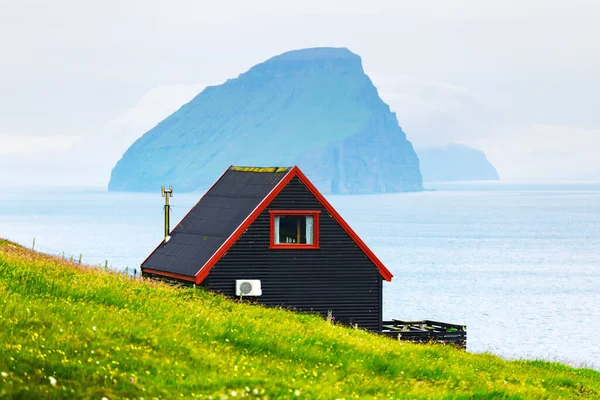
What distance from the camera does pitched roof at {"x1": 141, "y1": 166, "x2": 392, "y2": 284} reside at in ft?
141

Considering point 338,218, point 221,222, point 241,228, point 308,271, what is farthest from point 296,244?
point 221,222

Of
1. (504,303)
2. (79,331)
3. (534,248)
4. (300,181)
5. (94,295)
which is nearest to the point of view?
(79,331)

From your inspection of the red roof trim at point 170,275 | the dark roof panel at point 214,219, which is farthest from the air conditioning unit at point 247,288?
the red roof trim at point 170,275

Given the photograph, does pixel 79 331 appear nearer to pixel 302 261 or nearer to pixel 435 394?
pixel 435 394

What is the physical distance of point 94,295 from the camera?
2484 centimetres

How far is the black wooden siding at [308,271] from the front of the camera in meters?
43.2

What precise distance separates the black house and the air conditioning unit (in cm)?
4

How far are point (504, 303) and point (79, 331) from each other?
→ 3738 inches

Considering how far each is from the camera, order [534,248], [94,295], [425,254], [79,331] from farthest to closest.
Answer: [534,248], [425,254], [94,295], [79,331]

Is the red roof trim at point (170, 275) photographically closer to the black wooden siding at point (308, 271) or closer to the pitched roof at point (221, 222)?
the pitched roof at point (221, 222)

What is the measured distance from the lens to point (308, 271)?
44344mm

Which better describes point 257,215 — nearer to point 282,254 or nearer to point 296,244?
point 282,254

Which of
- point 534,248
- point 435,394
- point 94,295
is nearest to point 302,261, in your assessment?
point 94,295

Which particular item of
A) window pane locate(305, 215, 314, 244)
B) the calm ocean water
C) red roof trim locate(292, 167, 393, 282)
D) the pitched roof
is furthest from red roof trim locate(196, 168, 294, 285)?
the calm ocean water
